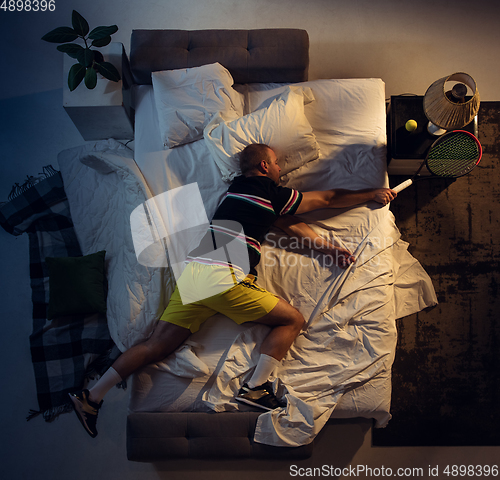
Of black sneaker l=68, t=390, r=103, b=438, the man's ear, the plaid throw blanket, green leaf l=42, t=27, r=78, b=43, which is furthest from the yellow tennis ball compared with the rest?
black sneaker l=68, t=390, r=103, b=438

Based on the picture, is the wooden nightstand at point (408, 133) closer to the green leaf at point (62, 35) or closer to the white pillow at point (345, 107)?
the white pillow at point (345, 107)

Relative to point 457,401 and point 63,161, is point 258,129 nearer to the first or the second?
point 63,161

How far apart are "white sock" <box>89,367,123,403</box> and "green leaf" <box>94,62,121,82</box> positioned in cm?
152

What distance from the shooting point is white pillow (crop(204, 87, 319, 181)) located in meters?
1.85

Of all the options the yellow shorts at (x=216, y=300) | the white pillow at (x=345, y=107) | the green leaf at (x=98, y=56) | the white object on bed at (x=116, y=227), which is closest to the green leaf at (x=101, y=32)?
the green leaf at (x=98, y=56)

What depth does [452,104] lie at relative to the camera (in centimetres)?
159

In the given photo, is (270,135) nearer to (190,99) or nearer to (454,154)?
(190,99)

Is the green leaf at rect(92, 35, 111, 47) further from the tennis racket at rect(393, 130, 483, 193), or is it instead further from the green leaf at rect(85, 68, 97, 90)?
the tennis racket at rect(393, 130, 483, 193)

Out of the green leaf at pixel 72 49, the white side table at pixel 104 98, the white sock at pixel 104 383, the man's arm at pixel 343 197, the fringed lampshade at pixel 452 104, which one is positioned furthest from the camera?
the white side table at pixel 104 98

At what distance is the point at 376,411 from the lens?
1695mm

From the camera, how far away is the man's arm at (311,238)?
179 cm

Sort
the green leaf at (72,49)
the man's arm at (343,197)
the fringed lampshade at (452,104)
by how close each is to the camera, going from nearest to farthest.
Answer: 1. the fringed lampshade at (452,104)
2. the man's arm at (343,197)
3. the green leaf at (72,49)

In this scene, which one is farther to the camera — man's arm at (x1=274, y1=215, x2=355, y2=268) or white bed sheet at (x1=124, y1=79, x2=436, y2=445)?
man's arm at (x1=274, y1=215, x2=355, y2=268)

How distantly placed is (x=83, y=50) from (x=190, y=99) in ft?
2.02
